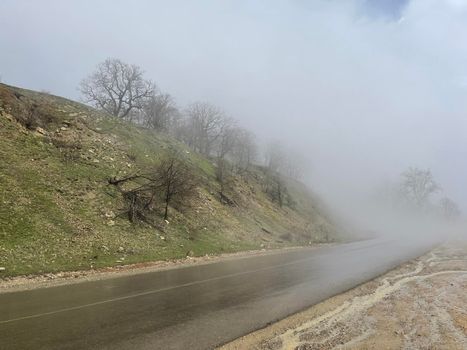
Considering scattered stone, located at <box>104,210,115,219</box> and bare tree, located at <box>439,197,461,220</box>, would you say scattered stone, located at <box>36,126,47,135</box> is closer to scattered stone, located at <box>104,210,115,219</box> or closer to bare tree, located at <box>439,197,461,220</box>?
scattered stone, located at <box>104,210,115,219</box>

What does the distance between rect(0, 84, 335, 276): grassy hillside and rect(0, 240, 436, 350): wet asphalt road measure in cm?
411

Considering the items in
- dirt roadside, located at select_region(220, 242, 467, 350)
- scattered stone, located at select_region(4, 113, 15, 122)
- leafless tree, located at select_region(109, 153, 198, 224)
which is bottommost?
dirt roadside, located at select_region(220, 242, 467, 350)

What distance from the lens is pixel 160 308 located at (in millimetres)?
11609

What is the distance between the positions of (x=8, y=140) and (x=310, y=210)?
56.8 metres

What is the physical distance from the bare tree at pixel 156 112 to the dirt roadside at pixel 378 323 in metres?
57.1

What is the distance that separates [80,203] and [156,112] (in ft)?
156

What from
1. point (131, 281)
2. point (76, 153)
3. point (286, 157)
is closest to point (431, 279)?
point (131, 281)

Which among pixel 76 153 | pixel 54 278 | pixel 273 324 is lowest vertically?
pixel 54 278

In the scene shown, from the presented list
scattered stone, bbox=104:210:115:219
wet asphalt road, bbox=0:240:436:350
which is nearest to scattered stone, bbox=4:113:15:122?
scattered stone, bbox=104:210:115:219

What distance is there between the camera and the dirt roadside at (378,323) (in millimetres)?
8781

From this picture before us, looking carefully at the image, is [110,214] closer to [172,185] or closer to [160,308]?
[172,185]

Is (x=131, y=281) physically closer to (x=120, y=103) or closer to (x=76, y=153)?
(x=76, y=153)

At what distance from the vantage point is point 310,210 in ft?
245

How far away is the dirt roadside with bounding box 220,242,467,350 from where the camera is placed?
878 centimetres
